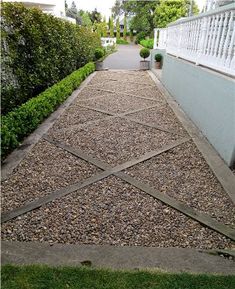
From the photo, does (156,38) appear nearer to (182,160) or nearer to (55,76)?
(55,76)

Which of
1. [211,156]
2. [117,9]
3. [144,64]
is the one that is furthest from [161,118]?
[117,9]

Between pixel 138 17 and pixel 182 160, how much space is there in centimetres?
4569

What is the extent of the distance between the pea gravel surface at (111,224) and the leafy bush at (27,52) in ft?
8.98

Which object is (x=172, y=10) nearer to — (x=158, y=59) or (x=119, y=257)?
(x=158, y=59)

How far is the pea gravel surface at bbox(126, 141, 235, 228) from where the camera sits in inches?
115

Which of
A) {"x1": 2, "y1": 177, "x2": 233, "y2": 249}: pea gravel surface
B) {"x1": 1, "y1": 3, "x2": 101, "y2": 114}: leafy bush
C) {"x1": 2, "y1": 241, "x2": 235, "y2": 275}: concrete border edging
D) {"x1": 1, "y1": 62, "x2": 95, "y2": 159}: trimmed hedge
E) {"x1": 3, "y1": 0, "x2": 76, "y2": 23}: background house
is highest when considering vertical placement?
{"x1": 3, "y1": 0, "x2": 76, "y2": 23}: background house

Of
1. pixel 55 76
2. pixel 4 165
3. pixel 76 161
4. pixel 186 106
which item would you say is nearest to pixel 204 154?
pixel 76 161

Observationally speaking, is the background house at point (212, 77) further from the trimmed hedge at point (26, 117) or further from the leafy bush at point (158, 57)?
the leafy bush at point (158, 57)

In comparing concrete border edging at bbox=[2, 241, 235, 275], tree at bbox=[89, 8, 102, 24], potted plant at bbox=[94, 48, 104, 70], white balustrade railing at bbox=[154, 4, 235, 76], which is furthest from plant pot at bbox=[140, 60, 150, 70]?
tree at bbox=[89, 8, 102, 24]

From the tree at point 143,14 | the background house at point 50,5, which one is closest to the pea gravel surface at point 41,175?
the background house at point 50,5

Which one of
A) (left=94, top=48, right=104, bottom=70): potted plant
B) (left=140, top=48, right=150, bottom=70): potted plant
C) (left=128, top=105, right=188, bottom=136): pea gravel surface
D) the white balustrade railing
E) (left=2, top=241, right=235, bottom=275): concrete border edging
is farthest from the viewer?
(left=140, top=48, right=150, bottom=70): potted plant

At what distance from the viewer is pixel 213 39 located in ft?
15.9

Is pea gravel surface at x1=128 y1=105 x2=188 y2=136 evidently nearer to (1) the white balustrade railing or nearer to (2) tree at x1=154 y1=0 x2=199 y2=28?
(1) the white balustrade railing

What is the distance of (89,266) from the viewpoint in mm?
2080
